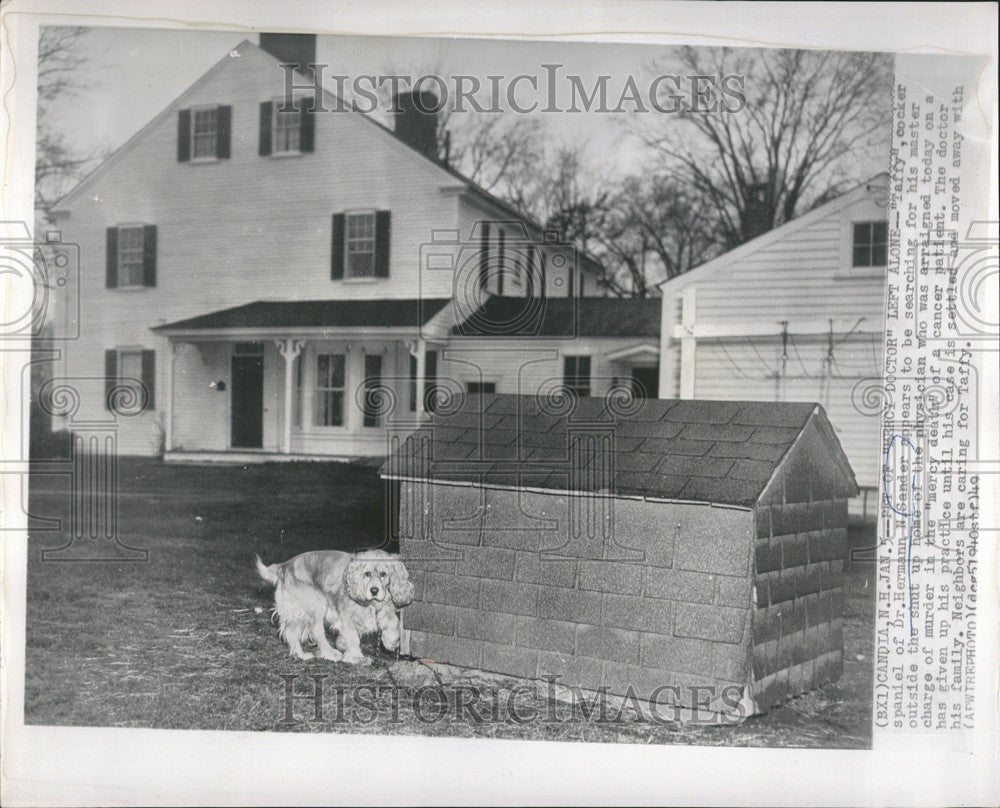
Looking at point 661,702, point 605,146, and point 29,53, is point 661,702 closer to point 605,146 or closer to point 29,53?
point 605,146

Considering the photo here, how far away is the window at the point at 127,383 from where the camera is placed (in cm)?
448

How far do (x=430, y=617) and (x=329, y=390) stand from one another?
152cm

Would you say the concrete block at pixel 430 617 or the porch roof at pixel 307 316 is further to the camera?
the porch roof at pixel 307 316

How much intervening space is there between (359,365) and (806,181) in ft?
9.85

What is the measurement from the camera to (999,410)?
4.05 m

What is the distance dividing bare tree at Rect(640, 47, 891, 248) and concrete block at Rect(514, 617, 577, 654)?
9.08 feet

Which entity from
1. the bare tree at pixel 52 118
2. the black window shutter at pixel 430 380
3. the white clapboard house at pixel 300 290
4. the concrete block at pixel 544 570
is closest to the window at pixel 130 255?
the white clapboard house at pixel 300 290

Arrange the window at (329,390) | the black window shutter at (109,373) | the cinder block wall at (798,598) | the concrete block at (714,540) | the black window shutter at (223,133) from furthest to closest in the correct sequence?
the black window shutter at (223,133)
the window at (329,390)
the black window shutter at (109,373)
the cinder block wall at (798,598)
the concrete block at (714,540)

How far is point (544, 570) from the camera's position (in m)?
3.93

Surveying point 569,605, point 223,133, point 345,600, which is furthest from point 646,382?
point 223,133

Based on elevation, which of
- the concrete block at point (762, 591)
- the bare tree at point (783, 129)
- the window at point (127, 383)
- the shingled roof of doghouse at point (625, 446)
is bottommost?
the concrete block at point (762, 591)

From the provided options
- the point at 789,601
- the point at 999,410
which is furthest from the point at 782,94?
the point at 789,601

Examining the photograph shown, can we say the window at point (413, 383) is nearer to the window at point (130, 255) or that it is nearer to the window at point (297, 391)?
the window at point (297, 391)

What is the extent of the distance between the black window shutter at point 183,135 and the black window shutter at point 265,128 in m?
0.46
